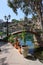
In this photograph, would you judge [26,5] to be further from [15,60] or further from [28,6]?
[15,60]

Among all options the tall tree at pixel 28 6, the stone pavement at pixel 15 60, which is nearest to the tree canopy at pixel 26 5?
the tall tree at pixel 28 6

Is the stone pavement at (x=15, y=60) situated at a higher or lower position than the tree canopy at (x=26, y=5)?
lower

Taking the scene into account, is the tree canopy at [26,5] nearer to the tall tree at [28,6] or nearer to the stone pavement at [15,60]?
the tall tree at [28,6]

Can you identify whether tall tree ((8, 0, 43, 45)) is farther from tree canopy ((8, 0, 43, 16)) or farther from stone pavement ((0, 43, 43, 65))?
stone pavement ((0, 43, 43, 65))

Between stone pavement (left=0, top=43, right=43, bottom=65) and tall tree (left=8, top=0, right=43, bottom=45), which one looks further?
tall tree (left=8, top=0, right=43, bottom=45)

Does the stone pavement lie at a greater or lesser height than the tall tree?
lesser

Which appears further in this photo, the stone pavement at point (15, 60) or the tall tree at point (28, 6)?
the tall tree at point (28, 6)

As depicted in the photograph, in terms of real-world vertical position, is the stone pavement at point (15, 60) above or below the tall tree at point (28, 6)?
below

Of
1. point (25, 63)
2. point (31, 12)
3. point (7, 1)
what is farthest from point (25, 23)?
point (25, 63)

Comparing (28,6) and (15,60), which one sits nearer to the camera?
(15,60)

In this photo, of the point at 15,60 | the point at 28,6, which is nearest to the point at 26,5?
the point at 28,6

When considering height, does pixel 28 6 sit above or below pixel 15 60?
above

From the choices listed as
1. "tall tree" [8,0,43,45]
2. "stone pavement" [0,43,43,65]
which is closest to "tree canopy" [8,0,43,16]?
"tall tree" [8,0,43,45]

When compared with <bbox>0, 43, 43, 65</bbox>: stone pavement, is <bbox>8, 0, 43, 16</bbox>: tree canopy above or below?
above
